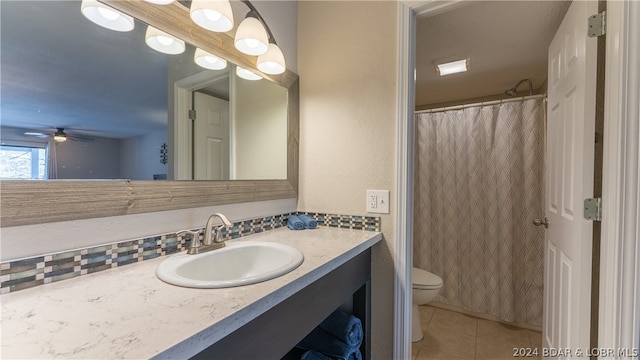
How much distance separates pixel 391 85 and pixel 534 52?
4.51 feet

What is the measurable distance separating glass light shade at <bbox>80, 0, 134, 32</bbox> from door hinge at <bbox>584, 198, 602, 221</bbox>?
1744 mm

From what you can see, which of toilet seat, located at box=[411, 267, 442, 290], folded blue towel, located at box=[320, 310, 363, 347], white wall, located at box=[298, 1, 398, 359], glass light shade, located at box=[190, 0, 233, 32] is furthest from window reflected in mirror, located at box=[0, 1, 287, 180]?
toilet seat, located at box=[411, 267, 442, 290]

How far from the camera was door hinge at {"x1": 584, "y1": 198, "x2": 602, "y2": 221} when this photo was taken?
1.01 m

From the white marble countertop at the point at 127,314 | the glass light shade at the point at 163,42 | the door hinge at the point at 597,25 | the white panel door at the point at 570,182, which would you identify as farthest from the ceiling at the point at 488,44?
the white marble countertop at the point at 127,314

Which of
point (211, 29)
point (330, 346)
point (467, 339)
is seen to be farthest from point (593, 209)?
point (211, 29)

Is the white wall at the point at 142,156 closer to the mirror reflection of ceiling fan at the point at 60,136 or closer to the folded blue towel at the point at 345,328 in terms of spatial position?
the mirror reflection of ceiling fan at the point at 60,136

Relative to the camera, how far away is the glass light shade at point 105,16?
2.57 ft

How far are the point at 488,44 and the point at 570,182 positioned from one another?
1.10m

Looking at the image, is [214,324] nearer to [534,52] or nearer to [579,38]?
[579,38]

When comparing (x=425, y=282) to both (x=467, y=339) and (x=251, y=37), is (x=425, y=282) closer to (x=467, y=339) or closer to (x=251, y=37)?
(x=467, y=339)

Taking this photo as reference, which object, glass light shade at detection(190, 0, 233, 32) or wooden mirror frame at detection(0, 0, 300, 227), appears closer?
wooden mirror frame at detection(0, 0, 300, 227)

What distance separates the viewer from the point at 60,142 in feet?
2.44

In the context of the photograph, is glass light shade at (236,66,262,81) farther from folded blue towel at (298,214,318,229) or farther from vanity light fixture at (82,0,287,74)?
folded blue towel at (298,214,318,229)

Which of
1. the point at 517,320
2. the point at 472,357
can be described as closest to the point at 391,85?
the point at 472,357
